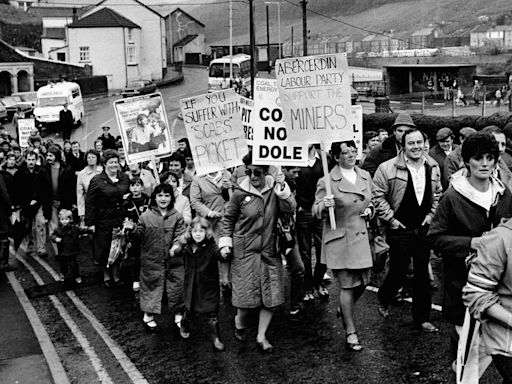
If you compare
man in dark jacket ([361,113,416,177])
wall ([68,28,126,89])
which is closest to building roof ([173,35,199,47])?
wall ([68,28,126,89])

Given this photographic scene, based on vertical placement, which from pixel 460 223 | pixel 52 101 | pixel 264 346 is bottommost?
pixel 264 346

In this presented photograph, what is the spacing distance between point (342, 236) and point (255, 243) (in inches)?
32.7

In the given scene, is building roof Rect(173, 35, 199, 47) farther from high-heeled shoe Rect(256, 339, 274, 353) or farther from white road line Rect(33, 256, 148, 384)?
high-heeled shoe Rect(256, 339, 274, 353)

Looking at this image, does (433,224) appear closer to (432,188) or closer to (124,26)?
(432,188)

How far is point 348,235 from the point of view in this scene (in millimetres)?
7785

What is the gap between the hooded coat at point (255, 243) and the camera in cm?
790

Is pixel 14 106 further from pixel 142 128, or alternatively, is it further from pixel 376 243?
pixel 376 243

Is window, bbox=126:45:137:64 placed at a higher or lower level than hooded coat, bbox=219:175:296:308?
higher

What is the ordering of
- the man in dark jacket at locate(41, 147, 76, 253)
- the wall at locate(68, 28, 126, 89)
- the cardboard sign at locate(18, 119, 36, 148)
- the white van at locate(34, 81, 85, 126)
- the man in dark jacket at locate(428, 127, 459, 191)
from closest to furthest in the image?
the man in dark jacket at locate(428, 127, 459, 191) < the man in dark jacket at locate(41, 147, 76, 253) < the cardboard sign at locate(18, 119, 36, 148) < the white van at locate(34, 81, 85, 126) < the wall at locate(68, 28, 126, 89)

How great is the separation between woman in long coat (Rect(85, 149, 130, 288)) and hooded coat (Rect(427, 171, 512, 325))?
19.7 ft

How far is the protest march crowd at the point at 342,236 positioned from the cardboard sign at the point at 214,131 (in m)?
0.30

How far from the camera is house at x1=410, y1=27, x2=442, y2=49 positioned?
116062mm

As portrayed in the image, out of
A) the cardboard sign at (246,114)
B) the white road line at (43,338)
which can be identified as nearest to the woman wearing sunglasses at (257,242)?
the white road line at (43,338)

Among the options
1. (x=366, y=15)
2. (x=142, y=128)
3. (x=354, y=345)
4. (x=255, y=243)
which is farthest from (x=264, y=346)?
(x=366, y=15)
